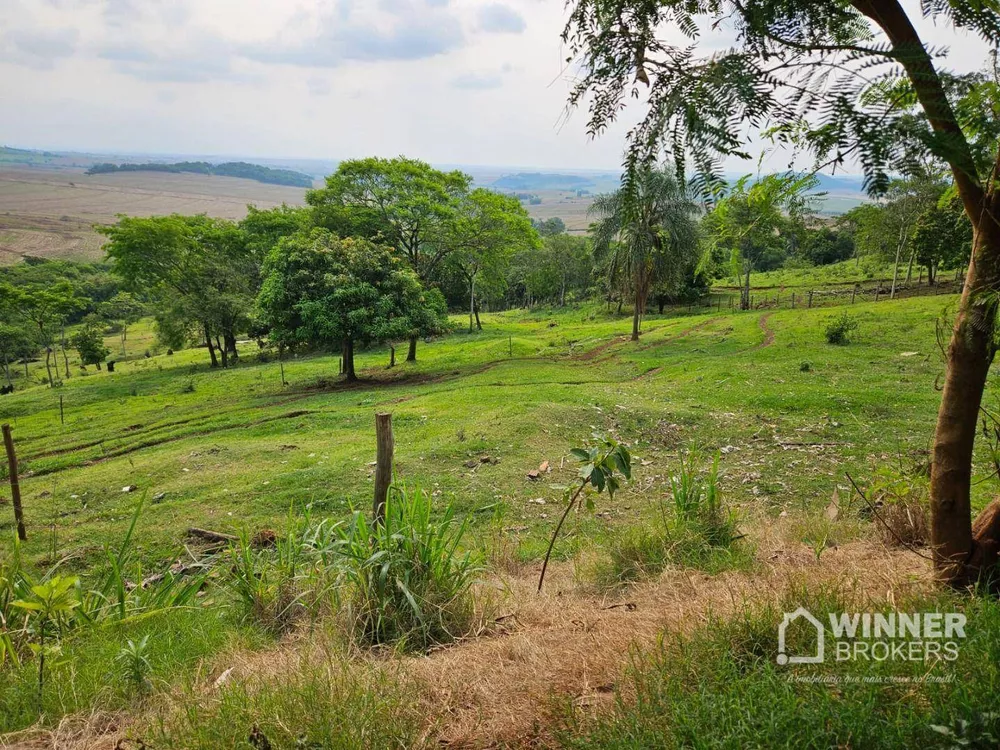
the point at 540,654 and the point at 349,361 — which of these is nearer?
the point at 540,654

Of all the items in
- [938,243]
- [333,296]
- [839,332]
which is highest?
[938,243]

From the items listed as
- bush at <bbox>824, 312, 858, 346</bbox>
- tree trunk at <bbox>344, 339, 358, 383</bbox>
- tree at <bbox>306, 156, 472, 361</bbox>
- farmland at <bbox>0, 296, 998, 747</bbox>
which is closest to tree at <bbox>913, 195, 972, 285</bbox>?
farmland at <bbox>0, 296, 998, 747</bbox>

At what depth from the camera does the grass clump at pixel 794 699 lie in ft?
6.47

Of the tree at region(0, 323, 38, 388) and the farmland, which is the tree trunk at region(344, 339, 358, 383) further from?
the tree at region(0, 323, 38, 388)

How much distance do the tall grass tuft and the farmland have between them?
0.82 feet

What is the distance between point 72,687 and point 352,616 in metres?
1.54

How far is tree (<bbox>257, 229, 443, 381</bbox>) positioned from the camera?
20.1 m

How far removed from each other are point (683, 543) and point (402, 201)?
98.1ft

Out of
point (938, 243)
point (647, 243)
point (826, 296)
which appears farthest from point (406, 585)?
point (826, 296)

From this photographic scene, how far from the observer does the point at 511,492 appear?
937 cm

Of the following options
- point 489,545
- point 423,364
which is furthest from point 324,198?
point 489,545

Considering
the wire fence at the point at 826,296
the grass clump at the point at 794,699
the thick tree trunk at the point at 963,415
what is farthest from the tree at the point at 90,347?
the thick tree trunk at the point at 963,415

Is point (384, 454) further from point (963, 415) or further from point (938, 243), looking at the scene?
point (938, 243)

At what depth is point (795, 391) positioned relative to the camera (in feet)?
46.7
